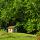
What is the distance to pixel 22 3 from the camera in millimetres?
55625

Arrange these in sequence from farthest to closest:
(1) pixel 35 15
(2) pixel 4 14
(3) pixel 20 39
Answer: (2) pixel 4 14
(1) pixel 35 15
(3) pixel 20 39

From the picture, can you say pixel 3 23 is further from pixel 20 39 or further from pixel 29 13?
pixel 20 39

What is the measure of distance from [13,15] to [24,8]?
451 centimetres

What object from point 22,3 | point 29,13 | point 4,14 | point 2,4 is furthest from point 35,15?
point 2,4

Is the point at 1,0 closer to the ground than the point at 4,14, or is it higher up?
higher up

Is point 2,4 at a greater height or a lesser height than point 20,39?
greater

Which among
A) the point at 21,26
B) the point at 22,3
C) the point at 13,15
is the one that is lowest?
the point at 21,26

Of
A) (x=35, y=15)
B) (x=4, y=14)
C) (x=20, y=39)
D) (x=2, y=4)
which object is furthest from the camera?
(x=2, y=4)

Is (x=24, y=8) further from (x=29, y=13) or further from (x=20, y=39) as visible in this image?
(x=20, y=39)

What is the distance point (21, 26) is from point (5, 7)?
9.89 meters

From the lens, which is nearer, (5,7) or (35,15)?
(35,15)

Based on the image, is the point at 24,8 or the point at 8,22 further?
the point at 8,22

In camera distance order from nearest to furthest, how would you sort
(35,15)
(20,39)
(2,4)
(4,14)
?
(20,39) < (35,15) < (4,14) < (2,4)

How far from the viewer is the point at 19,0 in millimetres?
55844
